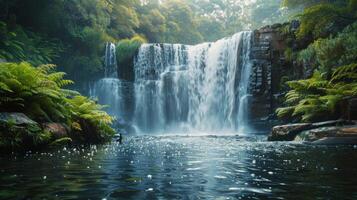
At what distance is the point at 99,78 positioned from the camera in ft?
89.0

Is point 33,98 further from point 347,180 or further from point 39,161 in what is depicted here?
point 347,180

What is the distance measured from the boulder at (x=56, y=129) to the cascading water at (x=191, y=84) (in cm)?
1526

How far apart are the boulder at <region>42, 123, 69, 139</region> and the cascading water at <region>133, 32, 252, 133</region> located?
15.3 m

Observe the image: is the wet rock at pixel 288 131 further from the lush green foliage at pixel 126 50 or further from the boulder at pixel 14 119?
the lush green foliage at pixel 126 50

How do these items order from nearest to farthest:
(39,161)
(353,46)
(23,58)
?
1. (39,161)
2. (353,46)
3. (23,58)

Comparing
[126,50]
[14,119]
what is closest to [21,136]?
[14,119]

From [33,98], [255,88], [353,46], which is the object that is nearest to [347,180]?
[33,98]

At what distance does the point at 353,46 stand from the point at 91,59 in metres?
17.2

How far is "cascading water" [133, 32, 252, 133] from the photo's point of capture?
2453 cm

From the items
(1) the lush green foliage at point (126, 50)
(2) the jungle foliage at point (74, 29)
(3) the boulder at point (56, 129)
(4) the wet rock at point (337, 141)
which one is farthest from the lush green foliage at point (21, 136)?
(1) the lush green foliage at point (126, 50)

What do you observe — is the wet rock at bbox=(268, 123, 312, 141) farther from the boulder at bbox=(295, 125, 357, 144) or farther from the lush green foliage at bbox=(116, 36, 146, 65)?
the lush green foliage at bbox=(116, 36, 146, 65)

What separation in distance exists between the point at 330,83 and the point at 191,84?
12.6 meters

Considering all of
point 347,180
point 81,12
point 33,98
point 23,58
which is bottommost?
point 347,180

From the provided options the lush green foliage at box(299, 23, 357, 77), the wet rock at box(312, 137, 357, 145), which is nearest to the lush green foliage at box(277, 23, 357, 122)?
the lush green foliage at box(299, 23, 357, 77)
